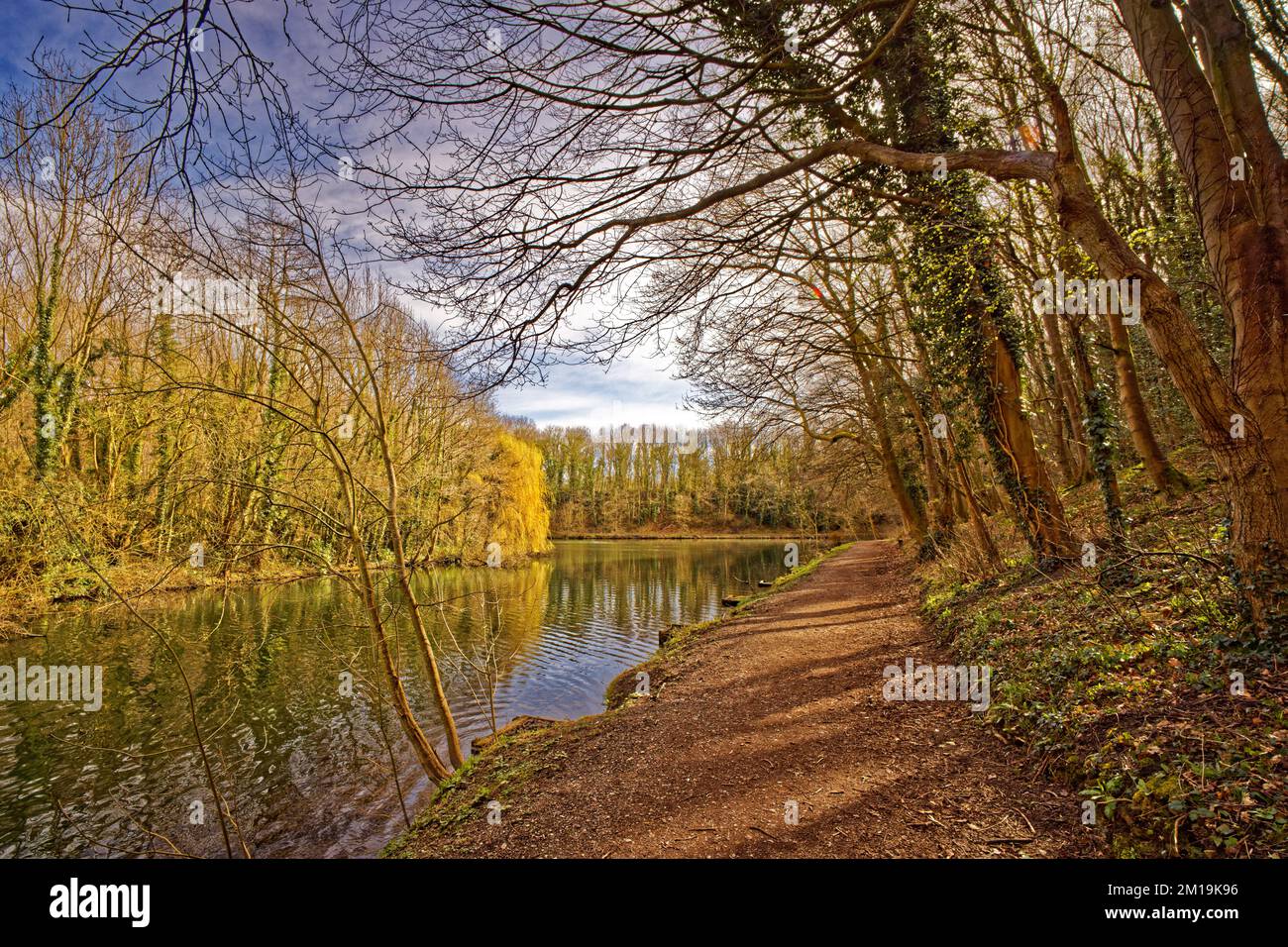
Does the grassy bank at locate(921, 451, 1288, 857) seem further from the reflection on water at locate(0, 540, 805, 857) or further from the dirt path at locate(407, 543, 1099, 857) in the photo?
the reflection on water at locate(0, 540, 805, 857)

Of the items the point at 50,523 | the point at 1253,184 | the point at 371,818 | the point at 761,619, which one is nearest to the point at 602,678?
the point at 761,619

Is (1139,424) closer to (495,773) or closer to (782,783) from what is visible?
(782,783)

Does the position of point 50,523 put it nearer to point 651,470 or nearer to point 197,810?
point 197,810

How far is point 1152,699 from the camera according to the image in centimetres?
315

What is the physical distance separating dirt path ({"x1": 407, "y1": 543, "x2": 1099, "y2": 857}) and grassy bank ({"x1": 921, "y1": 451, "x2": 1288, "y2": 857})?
11.3 inches

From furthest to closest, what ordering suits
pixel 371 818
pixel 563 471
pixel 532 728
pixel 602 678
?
pixel 563 471, pixel 602 678, pixel 532 728, pixel 371 818

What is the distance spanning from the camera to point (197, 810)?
17.4 feet

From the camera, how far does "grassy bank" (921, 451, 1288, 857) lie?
228cm

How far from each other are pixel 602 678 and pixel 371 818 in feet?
16.4
